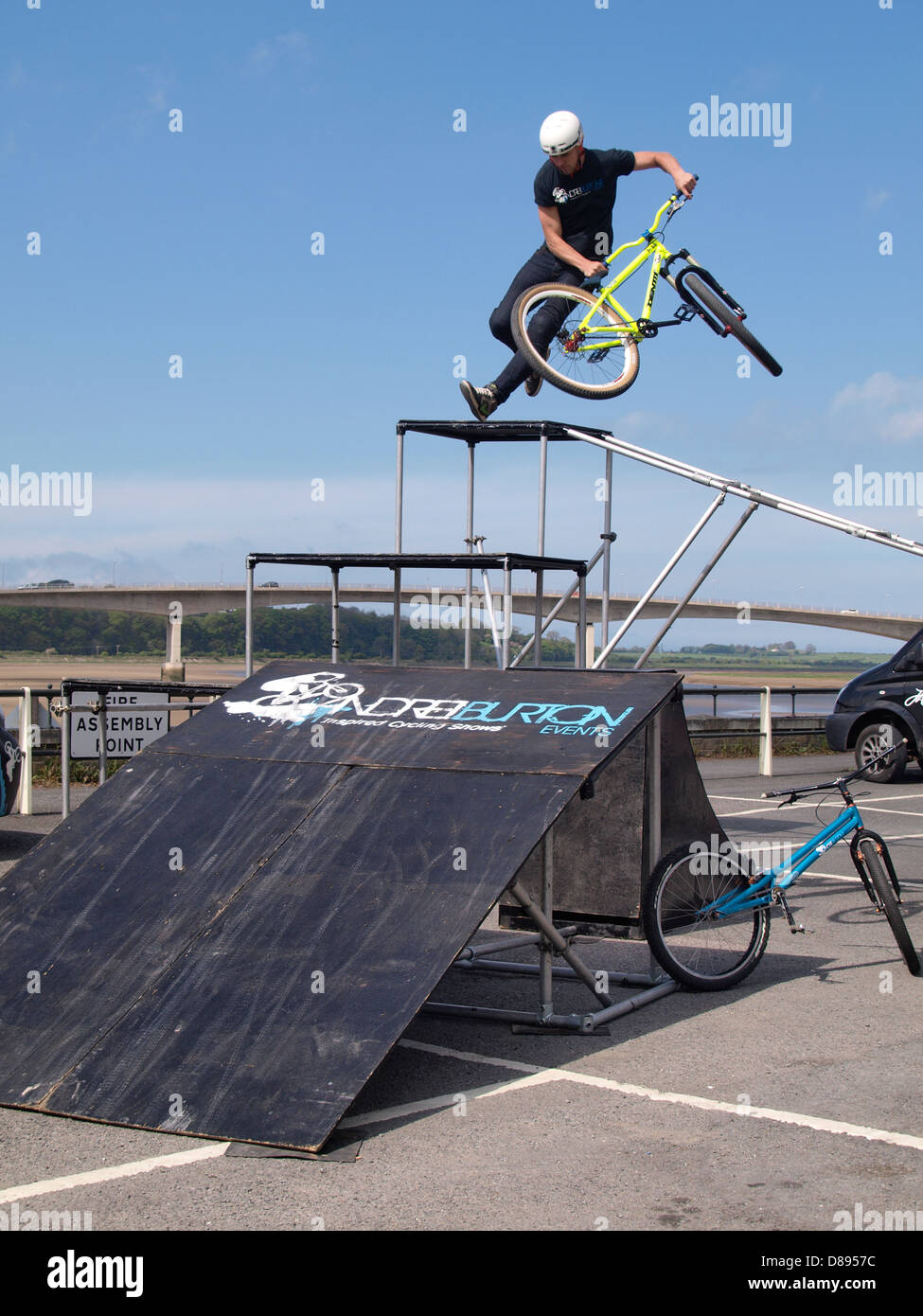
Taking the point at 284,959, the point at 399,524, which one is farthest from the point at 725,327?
the point at 284,959

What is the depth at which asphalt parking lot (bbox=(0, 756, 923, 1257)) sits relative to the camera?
412 cm

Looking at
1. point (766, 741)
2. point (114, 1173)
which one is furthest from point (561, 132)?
point (766, 741)

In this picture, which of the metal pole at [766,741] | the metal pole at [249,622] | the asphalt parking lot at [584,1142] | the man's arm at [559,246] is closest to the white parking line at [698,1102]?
the asphalt parking lot at [584,1142]

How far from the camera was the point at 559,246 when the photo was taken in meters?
10.4

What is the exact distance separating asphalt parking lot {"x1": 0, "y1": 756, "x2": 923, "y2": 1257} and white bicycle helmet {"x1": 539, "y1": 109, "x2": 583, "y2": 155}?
6.51m

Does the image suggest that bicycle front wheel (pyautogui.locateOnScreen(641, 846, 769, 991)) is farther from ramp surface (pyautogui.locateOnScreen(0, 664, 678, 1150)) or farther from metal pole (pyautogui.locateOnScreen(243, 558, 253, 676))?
metal pole (pyautogui.locateOnScreen(243, 558, 253, 676))

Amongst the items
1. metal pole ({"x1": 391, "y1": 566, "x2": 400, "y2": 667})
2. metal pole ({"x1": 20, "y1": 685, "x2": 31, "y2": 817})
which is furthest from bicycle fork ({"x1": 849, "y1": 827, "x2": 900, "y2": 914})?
metal pole ({"x1": 20, "y1": 685, "x2": 31, "y2": 817})

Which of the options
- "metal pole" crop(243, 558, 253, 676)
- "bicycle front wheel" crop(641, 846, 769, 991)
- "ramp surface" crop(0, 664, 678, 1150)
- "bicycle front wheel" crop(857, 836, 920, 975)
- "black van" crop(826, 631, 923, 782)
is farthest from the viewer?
"black van" crop(826, 631, 923, 782)

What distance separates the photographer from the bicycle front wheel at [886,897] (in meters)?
7.44

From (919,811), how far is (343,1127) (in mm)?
12997

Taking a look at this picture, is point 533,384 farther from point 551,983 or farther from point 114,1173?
point 114,1173

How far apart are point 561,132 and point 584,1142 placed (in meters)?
7.86

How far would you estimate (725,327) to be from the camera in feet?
32.6
